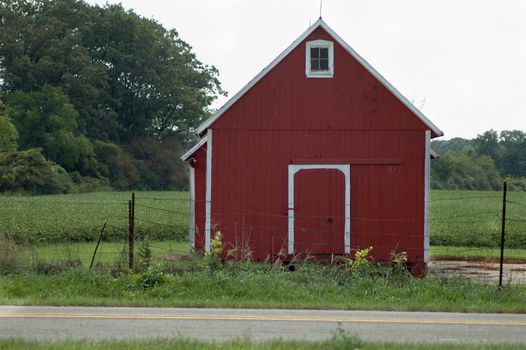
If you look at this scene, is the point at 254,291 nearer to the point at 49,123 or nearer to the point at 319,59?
the point at 319,59

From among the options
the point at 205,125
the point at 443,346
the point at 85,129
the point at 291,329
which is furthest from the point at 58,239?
the point at 85,129

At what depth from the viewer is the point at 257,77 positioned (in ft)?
66.1

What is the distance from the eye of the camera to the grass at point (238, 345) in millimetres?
9578

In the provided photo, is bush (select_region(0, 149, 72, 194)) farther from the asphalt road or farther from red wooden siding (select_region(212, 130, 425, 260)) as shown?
the asphalt road

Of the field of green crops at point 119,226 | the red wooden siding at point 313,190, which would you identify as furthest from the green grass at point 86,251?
the red wooden siding at point 313,190

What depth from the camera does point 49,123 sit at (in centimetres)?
7119

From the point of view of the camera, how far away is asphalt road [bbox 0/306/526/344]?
11.2m

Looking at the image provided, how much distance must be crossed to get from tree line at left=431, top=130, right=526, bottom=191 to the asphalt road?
2627 inches

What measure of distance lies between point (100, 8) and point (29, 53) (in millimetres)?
9906

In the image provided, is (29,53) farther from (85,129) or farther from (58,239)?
(58,239)

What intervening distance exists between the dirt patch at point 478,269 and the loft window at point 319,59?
18.1 ft

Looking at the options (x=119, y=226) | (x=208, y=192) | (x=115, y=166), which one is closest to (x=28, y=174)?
(x=115, y=166)

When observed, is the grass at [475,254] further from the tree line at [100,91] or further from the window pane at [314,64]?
the tree line at [100,91]

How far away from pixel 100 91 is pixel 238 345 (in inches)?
2818
